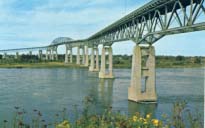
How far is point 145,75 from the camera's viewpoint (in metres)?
55.3

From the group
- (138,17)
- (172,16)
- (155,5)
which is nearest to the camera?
(172,16)

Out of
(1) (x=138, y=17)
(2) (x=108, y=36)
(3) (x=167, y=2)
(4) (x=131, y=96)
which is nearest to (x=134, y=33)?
(1) (x=138, y=17)

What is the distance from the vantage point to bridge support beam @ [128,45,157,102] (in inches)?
2118

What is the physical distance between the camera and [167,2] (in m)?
45.8

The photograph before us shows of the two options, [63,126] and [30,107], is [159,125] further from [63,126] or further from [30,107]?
[30,107]

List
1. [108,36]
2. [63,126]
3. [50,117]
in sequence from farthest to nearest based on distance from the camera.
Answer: [108,36]
[50,117]
[63,126]

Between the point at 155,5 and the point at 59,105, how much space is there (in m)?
17.3

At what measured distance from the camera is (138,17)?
198 feet

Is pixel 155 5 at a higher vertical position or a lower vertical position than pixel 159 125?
higher

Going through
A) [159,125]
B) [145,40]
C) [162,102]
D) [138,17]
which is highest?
[138,17]

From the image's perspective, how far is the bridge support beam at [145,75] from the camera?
53800mm

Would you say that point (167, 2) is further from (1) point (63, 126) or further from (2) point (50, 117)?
(1) point (63, 126)

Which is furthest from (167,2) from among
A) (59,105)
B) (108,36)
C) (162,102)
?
(108,36)

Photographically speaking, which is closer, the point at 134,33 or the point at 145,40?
the point at 145,40
